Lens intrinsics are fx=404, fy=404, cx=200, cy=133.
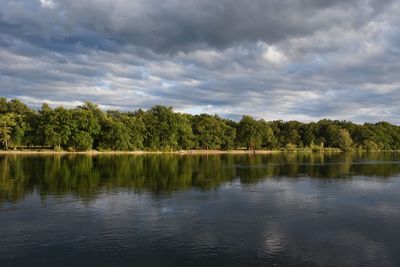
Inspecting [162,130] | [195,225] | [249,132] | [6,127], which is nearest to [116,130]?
[162,130]

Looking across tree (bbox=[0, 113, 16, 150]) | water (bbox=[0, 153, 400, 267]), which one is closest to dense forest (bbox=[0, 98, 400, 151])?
tree (bbox=[0, 113, 16, 150])

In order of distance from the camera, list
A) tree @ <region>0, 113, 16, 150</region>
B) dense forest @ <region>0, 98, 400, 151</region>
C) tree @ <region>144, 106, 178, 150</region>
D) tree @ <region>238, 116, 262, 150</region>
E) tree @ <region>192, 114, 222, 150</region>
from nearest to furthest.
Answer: tree @ <region>0, 113, 16, 150</region> < dense forest @ <region>0, 98, 400, 151</region> < tree @ <region>144, 106, 178, 150</region> < tree @ <region>192, 114, 222, 150</region> < tree @ <region>238, 116, 262, 150</region>

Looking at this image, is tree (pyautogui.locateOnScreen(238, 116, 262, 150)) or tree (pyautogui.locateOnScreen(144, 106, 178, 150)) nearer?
tree (pyautogui.locateOnScreen(144, 106, 178, 150))

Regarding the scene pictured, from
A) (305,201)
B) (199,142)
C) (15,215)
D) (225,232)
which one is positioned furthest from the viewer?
(199,142)

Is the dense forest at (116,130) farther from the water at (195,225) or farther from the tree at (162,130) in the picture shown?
the water at (195,225)

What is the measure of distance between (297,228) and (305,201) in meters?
11.4

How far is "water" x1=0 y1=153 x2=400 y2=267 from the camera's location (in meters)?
19.9

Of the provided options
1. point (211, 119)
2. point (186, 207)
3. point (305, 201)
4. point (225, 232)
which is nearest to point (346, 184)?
point (305, 201)

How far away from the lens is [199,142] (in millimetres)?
172625

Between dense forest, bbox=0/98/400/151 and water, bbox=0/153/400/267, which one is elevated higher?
dense forest, bbox=0/98/400/151

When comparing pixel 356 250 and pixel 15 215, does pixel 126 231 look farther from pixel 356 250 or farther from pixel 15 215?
pixel 356 250

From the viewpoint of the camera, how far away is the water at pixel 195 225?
1988 centimetres

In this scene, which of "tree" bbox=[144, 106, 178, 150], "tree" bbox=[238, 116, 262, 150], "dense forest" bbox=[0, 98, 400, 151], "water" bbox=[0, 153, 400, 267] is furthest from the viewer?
"tree" bbox=[238, 116, 262, 150]

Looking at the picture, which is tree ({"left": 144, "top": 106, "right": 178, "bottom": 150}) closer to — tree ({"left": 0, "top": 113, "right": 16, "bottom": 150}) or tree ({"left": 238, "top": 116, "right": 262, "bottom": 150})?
tree ({"left": 238, "top": 116, "right": 262, "bottom": 150})
